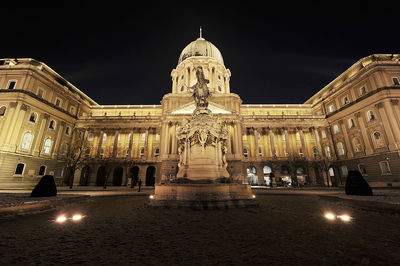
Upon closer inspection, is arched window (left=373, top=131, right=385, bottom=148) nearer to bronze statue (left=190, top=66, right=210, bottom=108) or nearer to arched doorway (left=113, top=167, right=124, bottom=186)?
bronze statue (left=190, top=66, right=210, bottom=108)

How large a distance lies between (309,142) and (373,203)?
40.4 meters

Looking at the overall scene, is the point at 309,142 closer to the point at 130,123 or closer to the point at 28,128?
the point at 130,123

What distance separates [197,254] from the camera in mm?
3145

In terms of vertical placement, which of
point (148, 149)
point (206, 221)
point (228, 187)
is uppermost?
point (148, 149)

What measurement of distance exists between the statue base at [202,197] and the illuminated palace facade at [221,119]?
82.7 feet

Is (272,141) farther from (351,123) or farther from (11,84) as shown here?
(11,84)

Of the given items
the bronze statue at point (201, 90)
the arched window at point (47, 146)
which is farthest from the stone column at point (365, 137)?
the arched window at point (47, 146)

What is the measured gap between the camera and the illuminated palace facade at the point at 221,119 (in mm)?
28500

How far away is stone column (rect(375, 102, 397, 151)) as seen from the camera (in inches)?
1056

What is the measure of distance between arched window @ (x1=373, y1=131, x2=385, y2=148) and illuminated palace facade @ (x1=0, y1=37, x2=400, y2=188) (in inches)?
5.9

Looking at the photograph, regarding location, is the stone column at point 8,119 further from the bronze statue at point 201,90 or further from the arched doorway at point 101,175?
the bronze statue at point 201,90

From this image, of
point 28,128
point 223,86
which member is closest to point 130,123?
point 28,128

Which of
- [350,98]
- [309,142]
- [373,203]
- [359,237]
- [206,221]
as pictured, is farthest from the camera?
[309,142]

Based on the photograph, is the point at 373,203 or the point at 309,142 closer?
the point at 373,203
